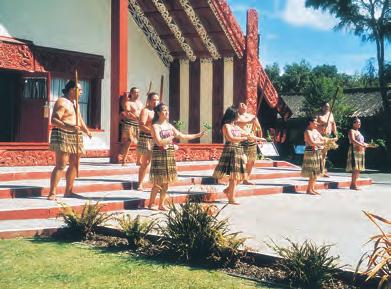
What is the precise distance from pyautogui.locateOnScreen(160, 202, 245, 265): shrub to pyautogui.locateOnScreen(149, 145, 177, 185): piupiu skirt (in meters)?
2.03

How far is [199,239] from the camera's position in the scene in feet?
16.8

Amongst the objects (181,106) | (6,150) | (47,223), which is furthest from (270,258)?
(181,106)

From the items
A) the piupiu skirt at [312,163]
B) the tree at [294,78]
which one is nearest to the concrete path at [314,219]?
the piupiu skirt at [312,163]

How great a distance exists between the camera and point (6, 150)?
10750 mm

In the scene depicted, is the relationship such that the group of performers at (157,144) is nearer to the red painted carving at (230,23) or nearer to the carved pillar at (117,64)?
the carved pillar at (117,64)

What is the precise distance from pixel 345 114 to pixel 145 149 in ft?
67.5

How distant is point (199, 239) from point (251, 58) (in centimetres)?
1121

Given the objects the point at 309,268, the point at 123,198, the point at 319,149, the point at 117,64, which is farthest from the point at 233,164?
the point at 117,64

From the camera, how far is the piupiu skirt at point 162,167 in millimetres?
7477

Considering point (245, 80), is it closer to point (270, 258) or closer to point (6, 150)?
point (6, 150)

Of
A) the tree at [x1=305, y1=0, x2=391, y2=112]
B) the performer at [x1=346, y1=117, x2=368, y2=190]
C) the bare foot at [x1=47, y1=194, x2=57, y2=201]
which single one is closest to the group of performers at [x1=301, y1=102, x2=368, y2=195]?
the performer at [x1=346, y1=117, x2=368, y2=190]

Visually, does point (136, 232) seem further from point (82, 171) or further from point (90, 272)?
point (82, 171)

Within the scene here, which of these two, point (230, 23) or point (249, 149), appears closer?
point (249, 149)

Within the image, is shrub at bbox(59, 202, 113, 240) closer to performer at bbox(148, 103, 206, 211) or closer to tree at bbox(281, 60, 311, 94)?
performer at bbox(148, 103, 206, 211)
